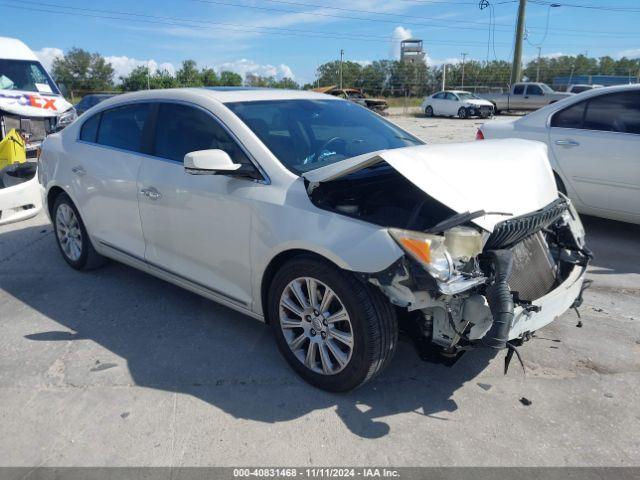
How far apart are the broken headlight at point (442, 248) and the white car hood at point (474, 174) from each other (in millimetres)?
101

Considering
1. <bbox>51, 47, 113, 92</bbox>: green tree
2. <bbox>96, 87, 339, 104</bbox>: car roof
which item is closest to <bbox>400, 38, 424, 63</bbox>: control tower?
<bbox>51, 47, 113, 92</bbox>: green tree

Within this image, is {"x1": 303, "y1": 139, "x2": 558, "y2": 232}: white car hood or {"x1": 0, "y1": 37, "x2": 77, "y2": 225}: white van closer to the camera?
{"x1": 303, "y1": 139, "x2": 558, "y2": 232}: white car hood

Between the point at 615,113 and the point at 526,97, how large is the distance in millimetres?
25934

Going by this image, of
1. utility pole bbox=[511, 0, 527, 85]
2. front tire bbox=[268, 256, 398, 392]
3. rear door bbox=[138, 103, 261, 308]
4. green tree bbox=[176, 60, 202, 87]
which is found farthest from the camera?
green tree bbox=[176, 60, 202, 87]

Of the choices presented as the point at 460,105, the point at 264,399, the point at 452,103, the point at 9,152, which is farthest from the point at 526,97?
the point at 264,399

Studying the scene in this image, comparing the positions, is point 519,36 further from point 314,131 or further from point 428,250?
point 428,250

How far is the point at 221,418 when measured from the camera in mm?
2854

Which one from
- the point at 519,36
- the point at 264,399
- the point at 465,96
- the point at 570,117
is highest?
the point at 519,36

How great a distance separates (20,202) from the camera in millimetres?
6590

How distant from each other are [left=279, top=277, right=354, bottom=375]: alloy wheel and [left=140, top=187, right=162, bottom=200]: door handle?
1.32m

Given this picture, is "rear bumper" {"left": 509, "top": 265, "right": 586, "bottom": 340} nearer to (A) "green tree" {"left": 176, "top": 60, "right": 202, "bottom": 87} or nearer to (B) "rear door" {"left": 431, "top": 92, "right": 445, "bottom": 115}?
(B) "rear door" {"left": 431, "top": 92, "right": 445, "bottom": 115}

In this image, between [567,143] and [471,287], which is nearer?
[471,287]

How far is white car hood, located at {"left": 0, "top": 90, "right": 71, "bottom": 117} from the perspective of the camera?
10758 millimetres

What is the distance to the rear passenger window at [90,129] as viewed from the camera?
15.3 feet
